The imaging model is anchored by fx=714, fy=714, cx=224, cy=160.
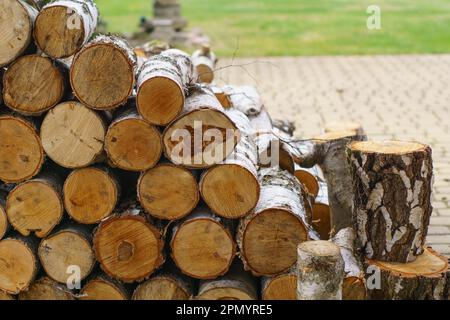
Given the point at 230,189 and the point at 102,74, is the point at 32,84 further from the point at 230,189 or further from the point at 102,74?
the point at 230,189

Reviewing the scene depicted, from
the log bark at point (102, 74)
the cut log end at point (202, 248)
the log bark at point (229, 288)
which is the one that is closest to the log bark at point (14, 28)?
the log bark at point (102, 74)

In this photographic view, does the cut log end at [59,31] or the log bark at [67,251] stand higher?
the cut log end at [59,31]

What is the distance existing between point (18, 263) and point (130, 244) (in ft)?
2.42

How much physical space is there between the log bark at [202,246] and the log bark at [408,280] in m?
0.85

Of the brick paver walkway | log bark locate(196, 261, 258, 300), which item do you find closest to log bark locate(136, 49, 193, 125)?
log bark locate(196, 261, 258, 300)

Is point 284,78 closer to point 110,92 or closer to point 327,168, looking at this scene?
point 327,168

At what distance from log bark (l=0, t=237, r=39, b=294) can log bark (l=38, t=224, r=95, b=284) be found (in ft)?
0.21

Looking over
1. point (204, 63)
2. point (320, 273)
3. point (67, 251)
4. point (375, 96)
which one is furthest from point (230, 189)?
point (375, 96)

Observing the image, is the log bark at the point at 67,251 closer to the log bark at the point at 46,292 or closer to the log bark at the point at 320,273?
the log bark at the point at 46,292

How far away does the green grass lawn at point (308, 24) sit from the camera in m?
15.8

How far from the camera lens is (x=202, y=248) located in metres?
4.20

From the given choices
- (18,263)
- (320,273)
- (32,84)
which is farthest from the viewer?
(18,263)

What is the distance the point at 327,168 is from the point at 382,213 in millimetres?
898
